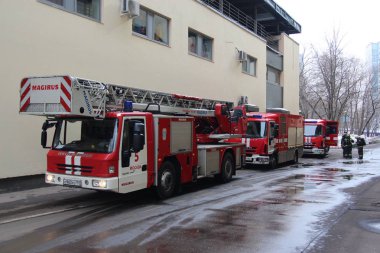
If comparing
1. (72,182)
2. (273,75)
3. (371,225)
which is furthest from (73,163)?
(273,75)

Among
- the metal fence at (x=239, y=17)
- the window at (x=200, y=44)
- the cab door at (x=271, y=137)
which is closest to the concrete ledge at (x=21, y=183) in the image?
the cab door at (x=271, y=137)

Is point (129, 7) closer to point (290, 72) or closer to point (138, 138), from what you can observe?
point (138, 138)

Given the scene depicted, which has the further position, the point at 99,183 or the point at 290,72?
the point at 290,72

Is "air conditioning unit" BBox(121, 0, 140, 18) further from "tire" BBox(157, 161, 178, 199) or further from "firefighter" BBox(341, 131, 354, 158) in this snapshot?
"firefighter" BBox(341, 131, 354, 158)

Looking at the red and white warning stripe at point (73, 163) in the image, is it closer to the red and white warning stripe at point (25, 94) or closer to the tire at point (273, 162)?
the red and white warning stripe at point (25, 94)

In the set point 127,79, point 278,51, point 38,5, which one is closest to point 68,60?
point 38,5

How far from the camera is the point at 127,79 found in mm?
16469

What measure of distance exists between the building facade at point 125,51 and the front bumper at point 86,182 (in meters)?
3.20

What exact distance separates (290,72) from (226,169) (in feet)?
80.8

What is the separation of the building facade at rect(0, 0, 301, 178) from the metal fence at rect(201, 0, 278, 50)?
0.31 ft

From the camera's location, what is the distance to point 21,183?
12375mm

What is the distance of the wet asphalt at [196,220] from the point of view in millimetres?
6559

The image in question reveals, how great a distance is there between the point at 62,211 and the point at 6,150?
3864mm

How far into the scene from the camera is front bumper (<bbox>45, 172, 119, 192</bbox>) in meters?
8.88
